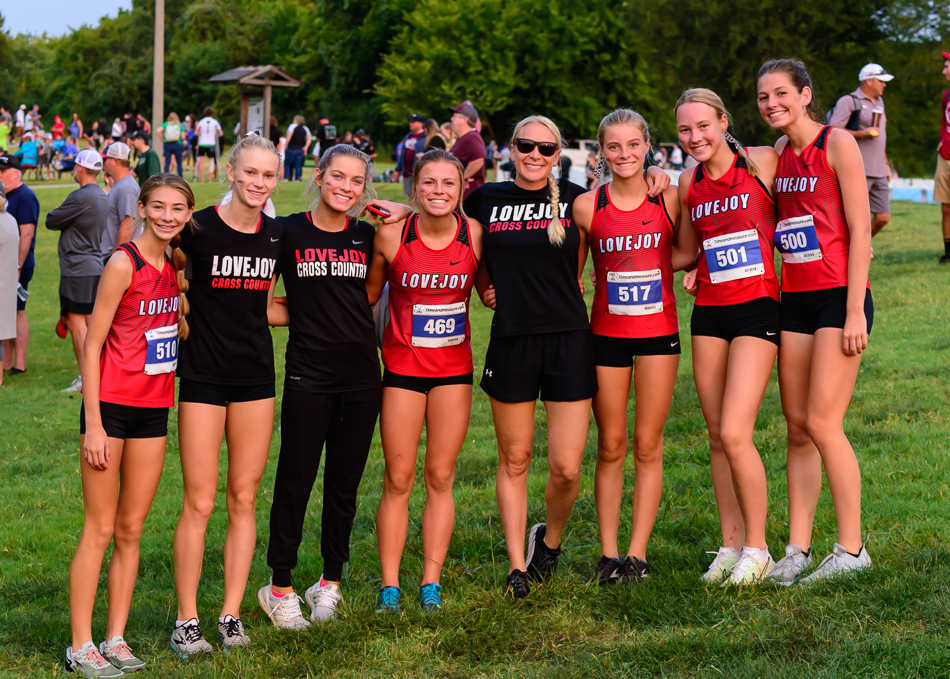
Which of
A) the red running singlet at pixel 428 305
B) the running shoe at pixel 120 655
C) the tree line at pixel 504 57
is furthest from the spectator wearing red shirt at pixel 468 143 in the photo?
the tree line at pixel 504 57

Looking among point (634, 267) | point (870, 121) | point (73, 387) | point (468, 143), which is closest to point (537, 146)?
point (634, 267)

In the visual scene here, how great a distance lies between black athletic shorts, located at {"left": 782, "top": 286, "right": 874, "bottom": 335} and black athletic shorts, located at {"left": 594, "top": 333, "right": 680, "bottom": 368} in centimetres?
50

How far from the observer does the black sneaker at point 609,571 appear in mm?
4543

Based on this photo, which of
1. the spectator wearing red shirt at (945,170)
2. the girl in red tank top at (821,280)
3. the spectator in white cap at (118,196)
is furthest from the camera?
the spectator wearing red shirt at (945,170)

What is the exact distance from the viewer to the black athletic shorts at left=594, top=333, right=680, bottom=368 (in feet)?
14.6

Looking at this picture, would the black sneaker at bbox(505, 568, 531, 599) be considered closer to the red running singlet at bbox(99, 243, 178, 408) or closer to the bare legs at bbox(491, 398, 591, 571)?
the bare legs at bbox(491, 398, 591, 571)

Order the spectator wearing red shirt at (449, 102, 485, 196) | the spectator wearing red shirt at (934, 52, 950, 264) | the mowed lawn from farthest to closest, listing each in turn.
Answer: the spectator wearing red shirt at (449, 102, 485, 196)
the spectator wearing red shirt at (934, 52, 950, 264)
the mowed lawn

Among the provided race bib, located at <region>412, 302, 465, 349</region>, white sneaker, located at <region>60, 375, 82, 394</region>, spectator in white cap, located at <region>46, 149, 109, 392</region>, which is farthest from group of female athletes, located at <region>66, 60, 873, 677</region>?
white sneaker, located at <region>60, 375, 82, 394</region>

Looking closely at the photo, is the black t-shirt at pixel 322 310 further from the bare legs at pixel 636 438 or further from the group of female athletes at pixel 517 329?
the bare legs at pixel 636 438

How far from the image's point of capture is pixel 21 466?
286 inches

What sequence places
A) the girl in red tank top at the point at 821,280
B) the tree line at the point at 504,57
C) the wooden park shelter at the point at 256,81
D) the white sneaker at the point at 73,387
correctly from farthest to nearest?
1. the tree line at the point at 504,57
2. the wooden park shelter at the point at 256,81
3. the white sneaker at the point at 73,387
4. the girl in red tank top at the point at 821,280

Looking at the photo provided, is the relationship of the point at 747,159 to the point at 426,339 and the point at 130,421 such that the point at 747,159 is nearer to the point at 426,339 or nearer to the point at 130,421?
the point at 426,339

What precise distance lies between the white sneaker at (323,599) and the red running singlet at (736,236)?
2115 millimetres

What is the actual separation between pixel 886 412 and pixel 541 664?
387 centimetres
